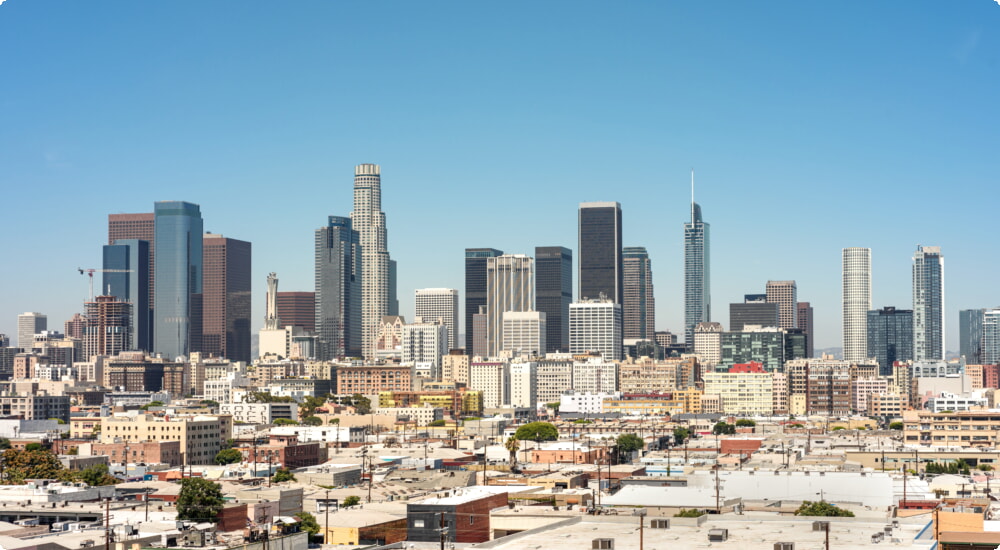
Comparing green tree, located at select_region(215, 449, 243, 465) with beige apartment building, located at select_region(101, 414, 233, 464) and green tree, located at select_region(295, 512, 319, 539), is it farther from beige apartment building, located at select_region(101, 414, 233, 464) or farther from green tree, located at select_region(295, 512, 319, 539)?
green tree, located at select_region(295, 512, 319, 539)

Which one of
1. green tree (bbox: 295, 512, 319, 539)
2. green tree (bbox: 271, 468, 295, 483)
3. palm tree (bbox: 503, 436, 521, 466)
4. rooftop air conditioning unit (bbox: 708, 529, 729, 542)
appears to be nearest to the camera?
rooftop air conditioning unit (bbox: 708, 529, 729, 542)

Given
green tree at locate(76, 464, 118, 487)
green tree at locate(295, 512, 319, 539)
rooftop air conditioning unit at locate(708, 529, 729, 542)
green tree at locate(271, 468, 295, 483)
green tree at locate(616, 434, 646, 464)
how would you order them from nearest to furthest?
rooftop air conditioning unit at locate(708, 529, 729, 542) → green tree at locate(295, 512, 319, 539) → green tree at locate(76, 464, 118, 487) → green tree at locate(271, 468, 295, 483) → green tree at locate(616, 434, 646, 464)

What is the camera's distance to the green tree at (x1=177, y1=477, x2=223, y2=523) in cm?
5841

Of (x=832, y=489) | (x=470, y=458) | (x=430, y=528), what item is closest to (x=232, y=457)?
(x=470, y=458)

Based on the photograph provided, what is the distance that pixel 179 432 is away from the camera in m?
116

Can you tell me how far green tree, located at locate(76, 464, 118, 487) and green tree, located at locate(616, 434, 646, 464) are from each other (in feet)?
136

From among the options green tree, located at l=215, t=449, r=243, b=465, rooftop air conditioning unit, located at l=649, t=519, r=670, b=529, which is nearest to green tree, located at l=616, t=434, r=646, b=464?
green tree, located at l=215, t=449, r=243, b=465

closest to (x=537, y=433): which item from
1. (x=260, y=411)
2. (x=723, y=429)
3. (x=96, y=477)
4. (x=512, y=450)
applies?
(x=723, y=429)

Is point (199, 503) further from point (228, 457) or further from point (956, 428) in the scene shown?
point (956, 428)

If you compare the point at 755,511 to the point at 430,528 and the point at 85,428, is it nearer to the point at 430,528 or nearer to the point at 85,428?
the point at 430,528

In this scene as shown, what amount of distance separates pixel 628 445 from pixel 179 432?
33728 millimetres

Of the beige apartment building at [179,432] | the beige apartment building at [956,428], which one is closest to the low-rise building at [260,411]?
the beige apartment building at [179,432]

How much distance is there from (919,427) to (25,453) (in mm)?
69781

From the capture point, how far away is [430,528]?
51656 millimetres
